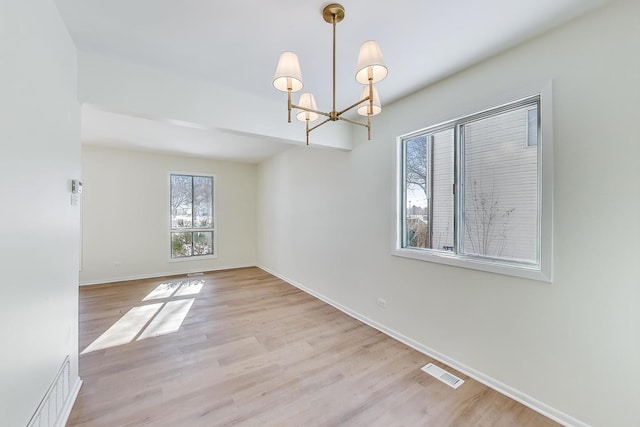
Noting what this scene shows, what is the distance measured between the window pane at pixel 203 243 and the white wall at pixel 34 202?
439 cm

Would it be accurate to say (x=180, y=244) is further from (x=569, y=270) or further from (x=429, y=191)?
(x=569, y=270)

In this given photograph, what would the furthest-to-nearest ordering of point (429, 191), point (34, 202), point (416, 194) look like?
1. point (416, 194)
2. point (429, 191)
3. point (34, 202)

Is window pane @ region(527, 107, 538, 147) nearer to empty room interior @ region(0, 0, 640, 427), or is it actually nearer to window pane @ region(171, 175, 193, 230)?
empty room interior @ region(0, 0, 640, 427)

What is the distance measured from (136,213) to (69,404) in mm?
4356

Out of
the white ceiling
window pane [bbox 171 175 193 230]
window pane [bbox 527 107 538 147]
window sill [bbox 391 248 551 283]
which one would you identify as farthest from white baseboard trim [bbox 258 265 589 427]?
window pane [bbox 171 175 193 230]

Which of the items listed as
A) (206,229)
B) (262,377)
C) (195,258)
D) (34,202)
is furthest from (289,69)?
(195,258)

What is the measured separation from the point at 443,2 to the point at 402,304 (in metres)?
2.63

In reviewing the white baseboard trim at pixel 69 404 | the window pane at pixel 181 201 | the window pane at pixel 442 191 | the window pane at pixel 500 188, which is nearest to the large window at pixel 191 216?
the window pane at pixel 181 201

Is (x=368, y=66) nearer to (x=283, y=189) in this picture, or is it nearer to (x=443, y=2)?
(x=443, y=2)

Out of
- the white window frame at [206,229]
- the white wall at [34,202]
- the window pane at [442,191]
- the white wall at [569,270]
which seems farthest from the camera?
the white window frame at [206,229]

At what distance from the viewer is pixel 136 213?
17.9 ft

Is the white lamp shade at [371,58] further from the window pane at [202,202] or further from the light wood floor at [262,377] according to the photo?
the window pane at [202,202]

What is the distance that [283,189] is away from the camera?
543 cm

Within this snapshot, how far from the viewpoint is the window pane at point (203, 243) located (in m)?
6.15
